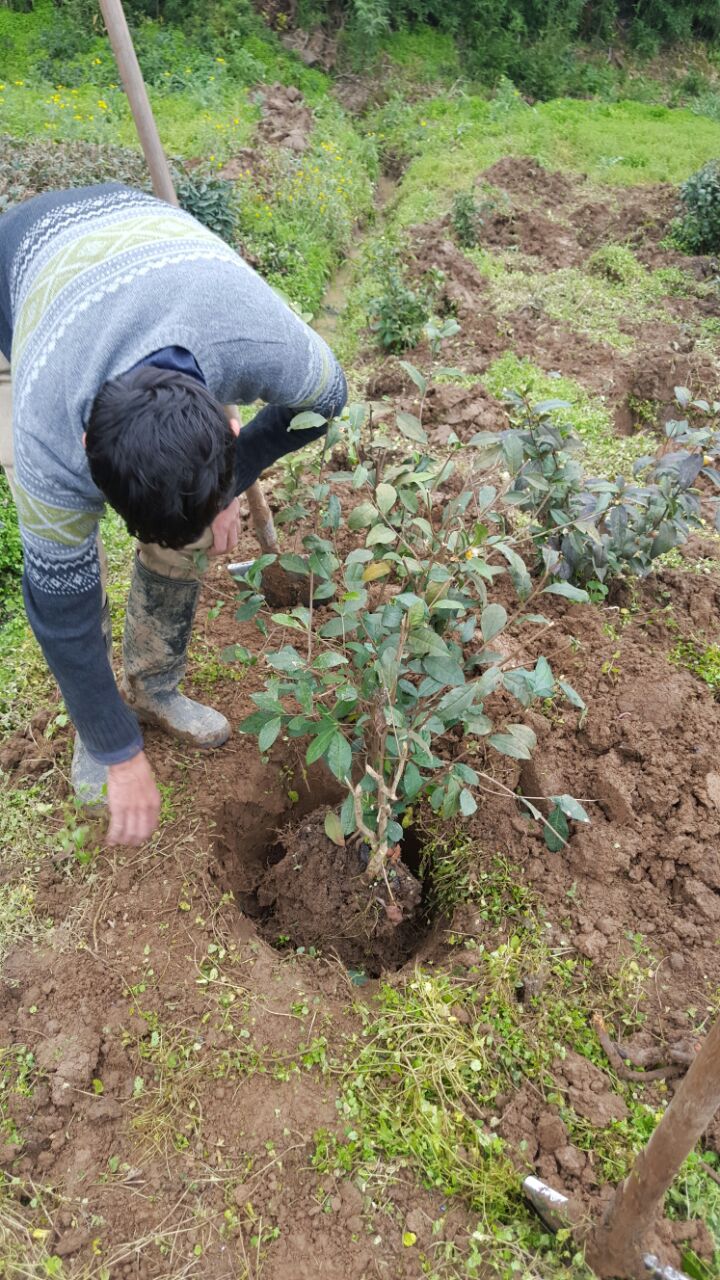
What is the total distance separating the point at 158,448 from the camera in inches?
48.3

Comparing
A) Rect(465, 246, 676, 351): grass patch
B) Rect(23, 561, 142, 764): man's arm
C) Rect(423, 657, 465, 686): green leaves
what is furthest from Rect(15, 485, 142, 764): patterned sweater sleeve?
Rect(465, 246, 676, 351): grass patch

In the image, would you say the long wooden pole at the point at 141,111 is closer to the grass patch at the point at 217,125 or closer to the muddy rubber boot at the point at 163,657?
the muddy rubber boot at the point at 163,657

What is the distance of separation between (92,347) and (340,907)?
1.46m

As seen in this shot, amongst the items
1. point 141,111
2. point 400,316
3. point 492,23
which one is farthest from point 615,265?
point 492,23

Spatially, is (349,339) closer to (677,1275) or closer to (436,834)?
(436,834)

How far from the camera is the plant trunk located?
1.10 meters

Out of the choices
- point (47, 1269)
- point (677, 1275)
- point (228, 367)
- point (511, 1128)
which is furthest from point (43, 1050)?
point (228, 367)

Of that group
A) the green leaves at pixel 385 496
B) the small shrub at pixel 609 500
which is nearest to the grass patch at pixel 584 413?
the small shrub at pixel 609 500

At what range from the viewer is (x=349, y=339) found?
4844 mm

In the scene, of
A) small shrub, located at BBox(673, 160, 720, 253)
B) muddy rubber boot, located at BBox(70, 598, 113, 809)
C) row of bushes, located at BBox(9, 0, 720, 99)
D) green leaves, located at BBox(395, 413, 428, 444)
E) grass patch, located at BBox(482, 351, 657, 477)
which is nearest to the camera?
green leaves, located at BBox(395, 413, 428, 444)

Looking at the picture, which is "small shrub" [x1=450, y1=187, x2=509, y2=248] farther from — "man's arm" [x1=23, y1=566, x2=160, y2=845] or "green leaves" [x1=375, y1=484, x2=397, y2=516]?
"man's arm" [x1=23, y1=566, x2=160, y2=845]

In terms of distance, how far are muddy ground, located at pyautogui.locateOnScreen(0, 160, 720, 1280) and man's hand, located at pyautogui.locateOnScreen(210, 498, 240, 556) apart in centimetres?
78

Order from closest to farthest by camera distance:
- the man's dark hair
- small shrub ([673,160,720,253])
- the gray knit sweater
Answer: the man's dark hair, the gray knit sweater, small shrub ([673,160,720,253])

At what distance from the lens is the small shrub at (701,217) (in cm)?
557
